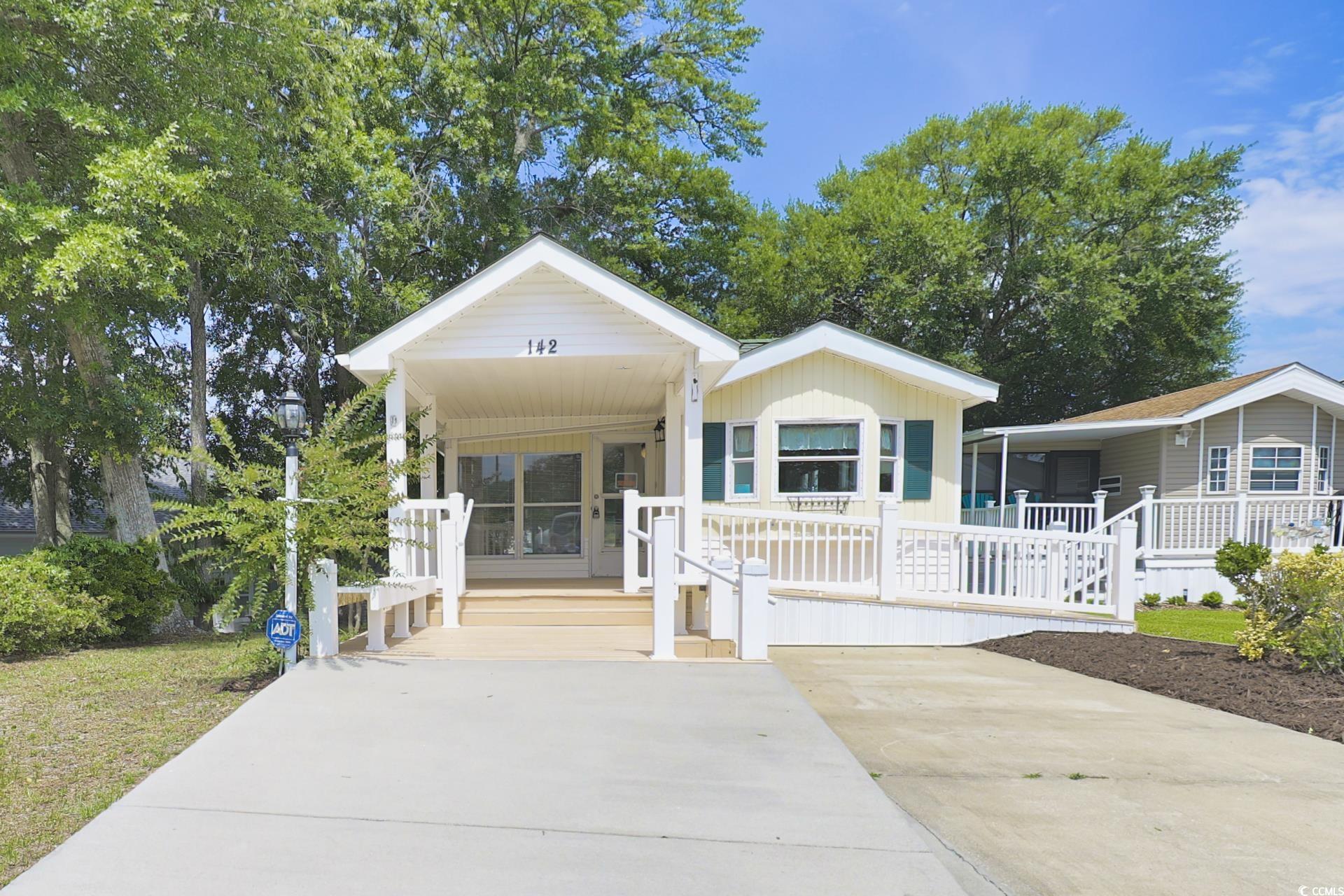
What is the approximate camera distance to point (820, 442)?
10.1 metres

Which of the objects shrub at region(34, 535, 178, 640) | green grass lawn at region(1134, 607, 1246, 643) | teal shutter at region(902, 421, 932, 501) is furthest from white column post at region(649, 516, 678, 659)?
shrub at region(34, 535, 178, 640)

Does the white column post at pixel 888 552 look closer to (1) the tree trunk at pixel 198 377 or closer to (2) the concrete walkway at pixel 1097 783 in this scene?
(2) the concrete walkway at pixel 1097 783

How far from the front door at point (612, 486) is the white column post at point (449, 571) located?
314cm

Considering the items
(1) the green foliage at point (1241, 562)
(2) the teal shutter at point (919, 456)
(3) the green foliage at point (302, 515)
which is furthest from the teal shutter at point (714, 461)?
(1) the green foliage at point (1241, 562)

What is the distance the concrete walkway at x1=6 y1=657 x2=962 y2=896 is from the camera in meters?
2.56

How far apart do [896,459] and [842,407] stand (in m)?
1.09

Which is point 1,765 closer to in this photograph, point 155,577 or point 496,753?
point 496,753

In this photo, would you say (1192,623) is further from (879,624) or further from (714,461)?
(714,461)

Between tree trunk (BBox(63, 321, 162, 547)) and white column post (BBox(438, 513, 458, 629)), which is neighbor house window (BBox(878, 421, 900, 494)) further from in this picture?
tree trunk (BBox(63, 321, 162, 547))

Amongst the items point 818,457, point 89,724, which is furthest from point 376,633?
point 818,457

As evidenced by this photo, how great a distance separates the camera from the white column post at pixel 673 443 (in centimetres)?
799

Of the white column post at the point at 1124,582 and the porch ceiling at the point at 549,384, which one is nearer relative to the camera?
the porch ceiling at the point at 549,384

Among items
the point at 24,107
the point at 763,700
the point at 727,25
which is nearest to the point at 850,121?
the point at 727,25

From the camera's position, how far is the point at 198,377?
12.9 meters
